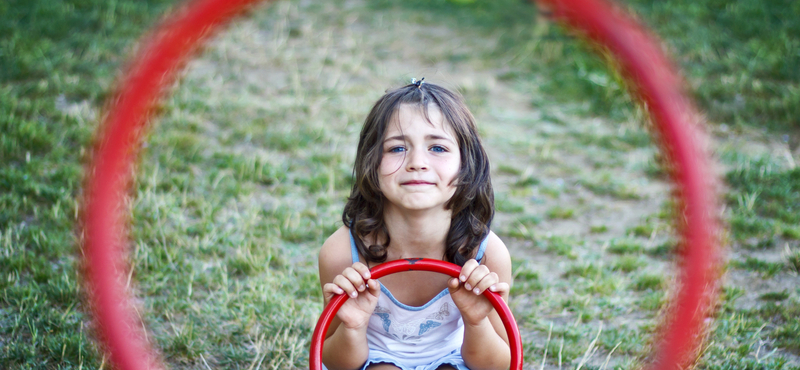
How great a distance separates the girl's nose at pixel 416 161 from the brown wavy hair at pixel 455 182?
0.12 metres

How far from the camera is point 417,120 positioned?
2.45 meters

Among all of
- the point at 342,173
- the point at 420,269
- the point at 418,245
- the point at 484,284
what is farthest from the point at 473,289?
the point at 342,173

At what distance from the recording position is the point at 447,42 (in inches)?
304

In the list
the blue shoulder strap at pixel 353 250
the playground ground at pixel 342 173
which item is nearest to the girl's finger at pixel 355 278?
the blue shoulder strap at pixel 353 250

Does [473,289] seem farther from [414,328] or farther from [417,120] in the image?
[417,120]

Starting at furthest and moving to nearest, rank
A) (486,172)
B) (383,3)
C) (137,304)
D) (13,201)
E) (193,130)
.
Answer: (383,3) < (193,130) < (13,201) < (137,304) < (486,172)

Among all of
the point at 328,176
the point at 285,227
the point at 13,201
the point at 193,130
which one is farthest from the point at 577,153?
the point at 13,201

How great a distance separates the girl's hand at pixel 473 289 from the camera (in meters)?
2.37

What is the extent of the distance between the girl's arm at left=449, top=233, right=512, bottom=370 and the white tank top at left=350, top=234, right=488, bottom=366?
0.25ft

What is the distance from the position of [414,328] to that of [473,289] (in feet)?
1.18

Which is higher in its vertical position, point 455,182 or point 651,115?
point 651,115

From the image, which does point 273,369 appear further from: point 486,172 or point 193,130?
point 193,130

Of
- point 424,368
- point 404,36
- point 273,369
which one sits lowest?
point 273,369

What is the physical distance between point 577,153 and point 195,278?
3246 mm
